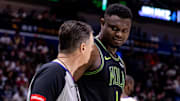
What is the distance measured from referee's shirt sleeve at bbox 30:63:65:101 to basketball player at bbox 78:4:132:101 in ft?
2.29

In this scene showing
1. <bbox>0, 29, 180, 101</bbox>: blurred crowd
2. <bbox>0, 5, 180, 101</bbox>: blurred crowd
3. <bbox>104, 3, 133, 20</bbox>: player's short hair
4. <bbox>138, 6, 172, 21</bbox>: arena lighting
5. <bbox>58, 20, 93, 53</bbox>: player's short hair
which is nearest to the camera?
<bbox>58, 20, 93, 53</bbox>: player's short hair

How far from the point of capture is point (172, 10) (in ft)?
22.2

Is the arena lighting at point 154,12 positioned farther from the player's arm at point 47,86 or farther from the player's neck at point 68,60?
the player's arm at point 47,86

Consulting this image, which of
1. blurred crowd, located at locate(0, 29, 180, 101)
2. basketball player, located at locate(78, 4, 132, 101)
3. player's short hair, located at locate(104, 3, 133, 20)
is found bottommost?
blurred crowd, located at locate(0, 29, 180, 101)

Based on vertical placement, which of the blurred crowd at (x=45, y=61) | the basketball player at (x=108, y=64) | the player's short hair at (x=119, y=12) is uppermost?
the player's short hair at (x=119, y=12)

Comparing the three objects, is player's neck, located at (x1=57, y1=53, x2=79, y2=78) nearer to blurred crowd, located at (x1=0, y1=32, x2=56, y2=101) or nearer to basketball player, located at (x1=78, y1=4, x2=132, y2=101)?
basketball player, located at (x1=78, y1=4, x2=132, y2=101)

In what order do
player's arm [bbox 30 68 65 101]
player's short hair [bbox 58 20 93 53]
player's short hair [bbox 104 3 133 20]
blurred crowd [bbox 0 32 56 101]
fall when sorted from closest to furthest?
player's arm [bbox 30 68 65 101], player's short hair [bbox 58 20 93 53], player's short hair [bbox 104 3 133 20], blurred crowd [bbox 0 32 56 101]

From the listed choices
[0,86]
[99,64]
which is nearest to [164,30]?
[0,86]

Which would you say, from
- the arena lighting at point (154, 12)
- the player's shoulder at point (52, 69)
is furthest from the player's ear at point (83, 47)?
the arena lighting at point (154, 12)

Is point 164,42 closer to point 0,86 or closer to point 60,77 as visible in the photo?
point 0,86

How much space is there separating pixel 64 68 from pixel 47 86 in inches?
7.0

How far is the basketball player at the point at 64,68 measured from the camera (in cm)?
152

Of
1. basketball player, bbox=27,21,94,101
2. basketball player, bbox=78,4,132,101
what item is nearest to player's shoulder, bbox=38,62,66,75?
basketball player, bbox=27,21,94,101

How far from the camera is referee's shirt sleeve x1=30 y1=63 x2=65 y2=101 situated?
4.93 feet
